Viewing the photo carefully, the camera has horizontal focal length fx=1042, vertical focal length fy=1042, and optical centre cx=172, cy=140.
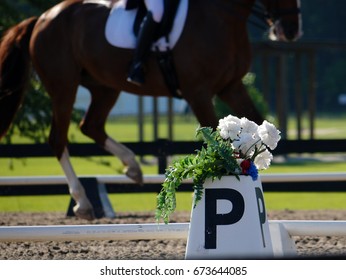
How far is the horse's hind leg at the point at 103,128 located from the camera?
923 cm

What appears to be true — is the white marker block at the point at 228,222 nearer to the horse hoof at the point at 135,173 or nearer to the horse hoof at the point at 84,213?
the horse hoof at the point at 84,213

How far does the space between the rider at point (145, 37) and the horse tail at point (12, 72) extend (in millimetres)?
1279

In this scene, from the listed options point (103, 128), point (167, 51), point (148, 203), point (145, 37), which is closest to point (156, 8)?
point (145, 37)

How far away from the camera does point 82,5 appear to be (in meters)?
9.59

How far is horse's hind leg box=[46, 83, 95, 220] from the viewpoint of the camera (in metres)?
9.05

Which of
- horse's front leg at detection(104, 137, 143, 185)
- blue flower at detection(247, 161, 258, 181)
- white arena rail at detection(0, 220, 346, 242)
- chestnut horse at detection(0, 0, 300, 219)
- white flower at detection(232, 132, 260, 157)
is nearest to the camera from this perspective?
blue flower at detection(247, 161, 258, 181)

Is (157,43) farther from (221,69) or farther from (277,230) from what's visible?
(277,230)

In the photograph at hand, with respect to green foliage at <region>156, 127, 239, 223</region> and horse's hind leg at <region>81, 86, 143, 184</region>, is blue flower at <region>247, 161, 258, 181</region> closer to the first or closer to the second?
green foliage at <region>156, 127, 239, 223</region>

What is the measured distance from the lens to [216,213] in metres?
5.37

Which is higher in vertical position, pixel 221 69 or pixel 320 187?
pixel 221 69

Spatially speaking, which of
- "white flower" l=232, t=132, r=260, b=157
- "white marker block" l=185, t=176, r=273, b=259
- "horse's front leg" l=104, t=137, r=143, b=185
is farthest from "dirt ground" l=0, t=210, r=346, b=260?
"horse's front leg" l=104, t=137, r=143, b=185

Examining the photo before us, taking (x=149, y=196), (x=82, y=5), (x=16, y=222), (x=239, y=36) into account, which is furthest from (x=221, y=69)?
(x=149, y=196)

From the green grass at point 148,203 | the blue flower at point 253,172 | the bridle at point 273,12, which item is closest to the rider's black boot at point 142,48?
the bridle at point 273,12
